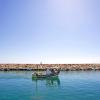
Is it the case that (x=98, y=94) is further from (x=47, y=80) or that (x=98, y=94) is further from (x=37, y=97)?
(x=47, y=80)

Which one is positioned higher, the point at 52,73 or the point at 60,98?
the point at 52,73

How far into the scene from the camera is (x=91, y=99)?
37188mm

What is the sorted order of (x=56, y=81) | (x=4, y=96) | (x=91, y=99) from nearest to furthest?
(x=91, y=99) → (x=4, y=96) → (x=56, y=81)

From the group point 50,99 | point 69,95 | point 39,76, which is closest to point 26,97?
point 50,99

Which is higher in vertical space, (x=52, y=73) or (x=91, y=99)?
(x=52, y=73)

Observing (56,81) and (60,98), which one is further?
(56,81)

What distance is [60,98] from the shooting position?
3809cm

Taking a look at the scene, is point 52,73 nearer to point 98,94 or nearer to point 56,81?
point 56,81

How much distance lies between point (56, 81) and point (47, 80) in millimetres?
2689

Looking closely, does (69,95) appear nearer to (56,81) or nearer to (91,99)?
(91,99)

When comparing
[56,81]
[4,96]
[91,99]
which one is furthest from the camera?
[56,81]

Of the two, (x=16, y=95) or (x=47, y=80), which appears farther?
(x=47, y=80)

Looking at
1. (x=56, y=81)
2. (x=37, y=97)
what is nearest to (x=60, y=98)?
(x=37, y=97)

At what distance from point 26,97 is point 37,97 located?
6.58ft
